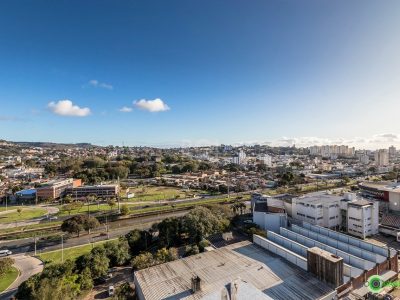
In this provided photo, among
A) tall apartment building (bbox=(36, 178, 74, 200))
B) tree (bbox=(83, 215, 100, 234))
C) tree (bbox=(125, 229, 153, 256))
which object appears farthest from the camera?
tall apartment building (bbox=(36, 178, 74, 200))

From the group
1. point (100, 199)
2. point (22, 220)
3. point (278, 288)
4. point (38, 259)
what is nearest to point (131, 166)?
point (100, 199)

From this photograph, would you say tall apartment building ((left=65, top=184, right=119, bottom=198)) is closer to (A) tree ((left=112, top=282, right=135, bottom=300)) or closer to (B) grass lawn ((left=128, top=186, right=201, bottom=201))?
(B) grass lawn ((left=128, top=186, right=201, bottom=201))

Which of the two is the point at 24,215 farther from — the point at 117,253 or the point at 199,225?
the point at 199,225

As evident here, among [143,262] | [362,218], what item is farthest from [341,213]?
[143,262]

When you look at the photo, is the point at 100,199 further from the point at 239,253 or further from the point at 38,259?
the point at 239,253

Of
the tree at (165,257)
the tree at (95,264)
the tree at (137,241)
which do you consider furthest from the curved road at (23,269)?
the tree at (165,257)

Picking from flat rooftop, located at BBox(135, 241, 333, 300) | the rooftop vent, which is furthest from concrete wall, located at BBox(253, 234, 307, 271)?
the rooftop vent

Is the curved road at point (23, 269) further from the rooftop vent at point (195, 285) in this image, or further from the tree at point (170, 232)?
the rooftop vent at point (195, 285)
